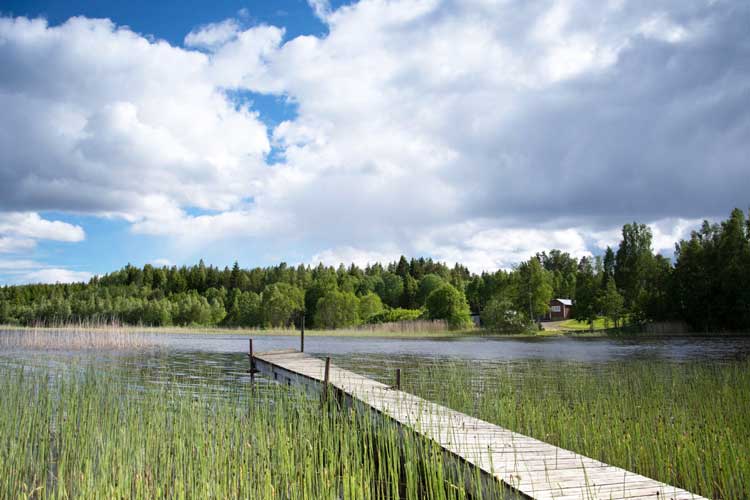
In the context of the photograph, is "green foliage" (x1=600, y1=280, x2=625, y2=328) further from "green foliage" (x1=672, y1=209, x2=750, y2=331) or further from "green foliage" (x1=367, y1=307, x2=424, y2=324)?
"green foliage" (x1=367, y1=307, x2=424, y2=324)

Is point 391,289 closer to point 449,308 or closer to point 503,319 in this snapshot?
point 449,308

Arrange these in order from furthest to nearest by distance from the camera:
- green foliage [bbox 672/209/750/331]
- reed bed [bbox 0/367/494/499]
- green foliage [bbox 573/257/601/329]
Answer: green foliage [bbox 573/257/601/329]
green foliage [bbox 672/209/750/331]
reed bed [bbox 0/367/494/499]

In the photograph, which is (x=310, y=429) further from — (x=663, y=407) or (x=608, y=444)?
(x=663, y=407)

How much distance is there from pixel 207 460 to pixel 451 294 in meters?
43.6

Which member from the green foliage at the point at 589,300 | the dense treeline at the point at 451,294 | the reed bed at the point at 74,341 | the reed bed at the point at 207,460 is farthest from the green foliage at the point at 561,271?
the reed bed at the point at 207,460

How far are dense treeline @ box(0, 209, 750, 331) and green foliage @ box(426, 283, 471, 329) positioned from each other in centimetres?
9

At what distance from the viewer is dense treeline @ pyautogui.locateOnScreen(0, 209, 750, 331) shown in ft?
129

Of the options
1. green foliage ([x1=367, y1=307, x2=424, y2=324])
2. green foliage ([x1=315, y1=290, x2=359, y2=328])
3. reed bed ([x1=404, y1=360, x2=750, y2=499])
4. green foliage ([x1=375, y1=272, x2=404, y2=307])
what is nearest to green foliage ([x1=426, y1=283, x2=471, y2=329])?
green foliage ([x1=367, y1=307, x2=424, y2=324])

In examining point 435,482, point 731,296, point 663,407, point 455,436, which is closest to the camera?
point 435,482

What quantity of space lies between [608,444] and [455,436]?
2.12 meters

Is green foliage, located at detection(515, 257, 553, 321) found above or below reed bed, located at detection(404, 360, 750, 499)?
above

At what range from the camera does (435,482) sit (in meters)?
3.70

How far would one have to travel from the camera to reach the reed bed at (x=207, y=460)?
4.23m

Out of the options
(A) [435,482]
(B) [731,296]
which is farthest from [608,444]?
(B) [731,296]
